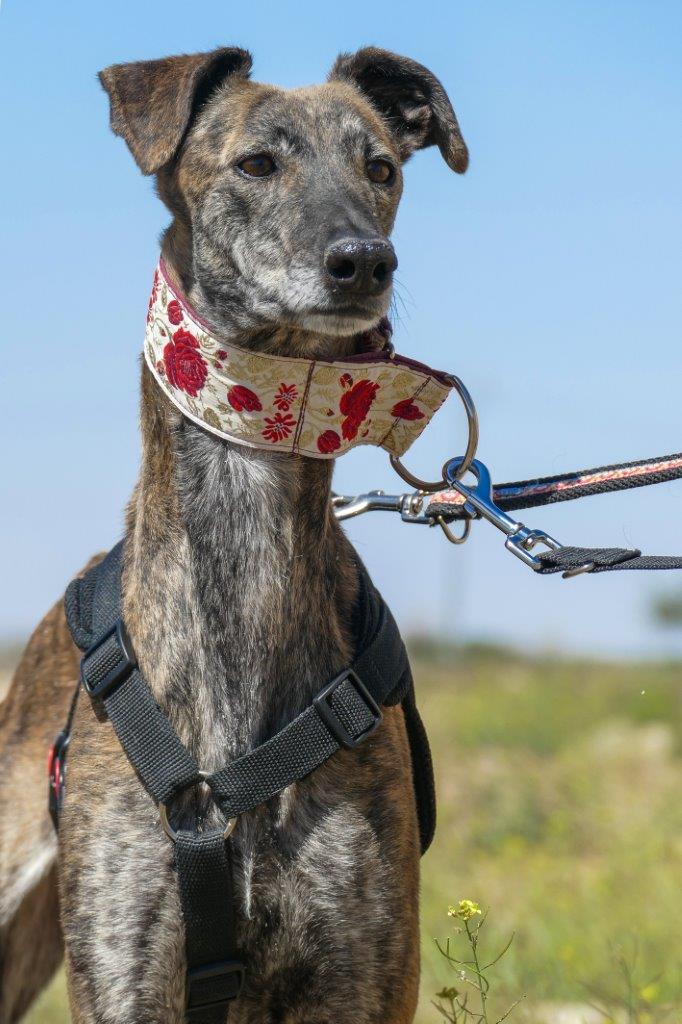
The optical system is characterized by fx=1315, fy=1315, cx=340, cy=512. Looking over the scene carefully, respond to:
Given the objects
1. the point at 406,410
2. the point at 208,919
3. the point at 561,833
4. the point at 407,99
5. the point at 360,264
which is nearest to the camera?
the point at 360,264

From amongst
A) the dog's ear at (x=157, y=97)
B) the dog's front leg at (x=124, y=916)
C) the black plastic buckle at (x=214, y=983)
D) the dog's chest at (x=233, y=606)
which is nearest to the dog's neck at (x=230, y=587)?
the dog's chest at (x=233, y=606)

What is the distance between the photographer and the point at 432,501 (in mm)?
3559

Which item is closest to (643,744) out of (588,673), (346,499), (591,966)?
(588,673)

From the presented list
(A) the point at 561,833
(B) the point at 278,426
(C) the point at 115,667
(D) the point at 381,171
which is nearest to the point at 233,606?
(C) the point at 115,667

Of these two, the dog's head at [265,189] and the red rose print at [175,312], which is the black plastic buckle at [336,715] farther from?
the red rose print at [175,312]

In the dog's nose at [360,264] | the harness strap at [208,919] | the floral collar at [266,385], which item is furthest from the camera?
the floral collar at [266,385]

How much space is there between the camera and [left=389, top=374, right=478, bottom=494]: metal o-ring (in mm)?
3242

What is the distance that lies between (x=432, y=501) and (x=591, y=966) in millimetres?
2509

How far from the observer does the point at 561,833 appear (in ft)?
27.0

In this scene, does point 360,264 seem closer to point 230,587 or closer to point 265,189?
point 265,189

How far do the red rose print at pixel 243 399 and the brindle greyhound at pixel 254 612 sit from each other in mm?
118

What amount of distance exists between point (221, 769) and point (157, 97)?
166 centimetres

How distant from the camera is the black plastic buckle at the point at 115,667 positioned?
310 cm

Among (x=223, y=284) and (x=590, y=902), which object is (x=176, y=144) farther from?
(x=590, y=902)
